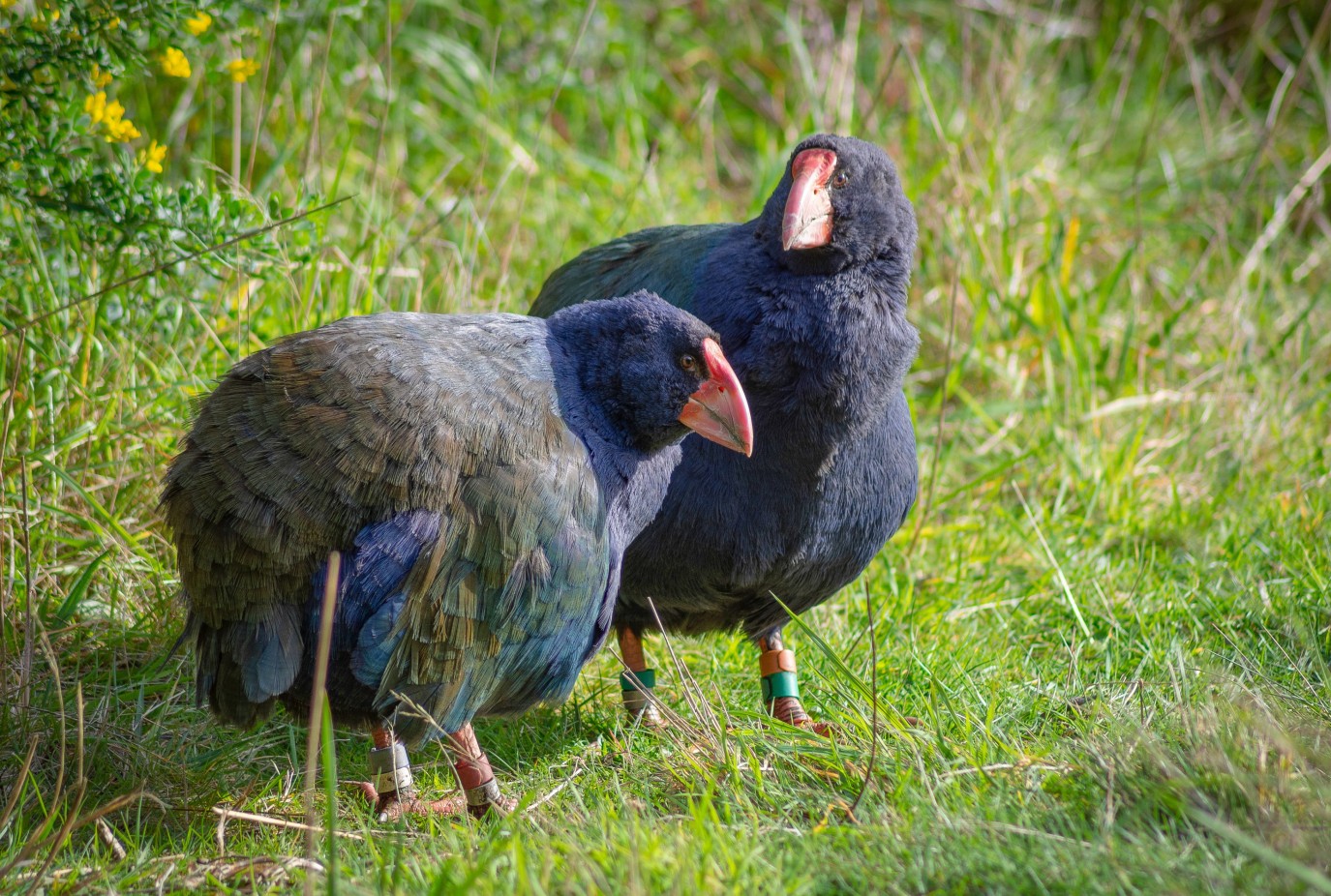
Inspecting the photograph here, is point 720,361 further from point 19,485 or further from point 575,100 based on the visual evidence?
point 575,100

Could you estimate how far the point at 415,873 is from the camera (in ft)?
6.42

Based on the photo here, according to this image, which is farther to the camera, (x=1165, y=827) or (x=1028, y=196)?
(x=1028, y=196)

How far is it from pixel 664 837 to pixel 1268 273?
351 cm

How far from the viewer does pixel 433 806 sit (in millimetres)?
2463

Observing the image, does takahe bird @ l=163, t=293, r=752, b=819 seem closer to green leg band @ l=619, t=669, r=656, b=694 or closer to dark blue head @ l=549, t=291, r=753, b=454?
dark blue head @ l=549, t=291, r=753, b=454

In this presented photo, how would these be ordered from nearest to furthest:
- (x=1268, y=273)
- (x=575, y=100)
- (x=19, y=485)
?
(x=19, y=485) → (x=1268, y=273) → (x=575, y=100)

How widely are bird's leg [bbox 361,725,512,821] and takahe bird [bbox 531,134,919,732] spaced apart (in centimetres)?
36

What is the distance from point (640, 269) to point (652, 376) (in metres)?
0.61

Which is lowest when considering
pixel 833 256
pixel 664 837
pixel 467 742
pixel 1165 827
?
pixel 467 742

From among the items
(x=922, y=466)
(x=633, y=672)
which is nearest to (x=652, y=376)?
(x=633, y=672)

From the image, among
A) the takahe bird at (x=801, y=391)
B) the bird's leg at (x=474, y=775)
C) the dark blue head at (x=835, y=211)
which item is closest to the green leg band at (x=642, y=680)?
the takahe bird at (x=801, y=391)

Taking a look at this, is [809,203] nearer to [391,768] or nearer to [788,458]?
[788,458]

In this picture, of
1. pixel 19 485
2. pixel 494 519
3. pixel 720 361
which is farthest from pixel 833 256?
pixel 19 485

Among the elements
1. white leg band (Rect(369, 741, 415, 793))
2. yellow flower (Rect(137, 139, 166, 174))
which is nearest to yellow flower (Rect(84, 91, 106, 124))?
yellow flower (Rect(137, 139, 166, 174))
